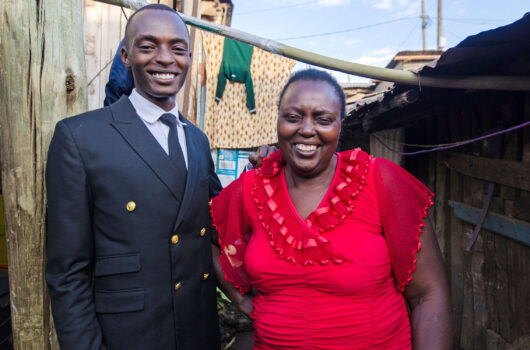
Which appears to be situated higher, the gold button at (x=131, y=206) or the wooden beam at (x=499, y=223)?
the gold button at (x=131, y=206)

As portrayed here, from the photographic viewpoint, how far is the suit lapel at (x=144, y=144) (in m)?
1.62

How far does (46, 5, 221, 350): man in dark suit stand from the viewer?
1473mm

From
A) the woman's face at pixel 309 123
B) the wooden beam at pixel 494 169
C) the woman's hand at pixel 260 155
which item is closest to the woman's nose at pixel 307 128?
the woman's face at pixel 309 123

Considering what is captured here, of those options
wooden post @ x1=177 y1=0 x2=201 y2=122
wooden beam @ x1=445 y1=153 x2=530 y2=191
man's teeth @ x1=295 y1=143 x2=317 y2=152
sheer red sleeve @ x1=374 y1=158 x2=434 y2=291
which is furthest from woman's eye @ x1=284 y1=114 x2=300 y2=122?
wooden post @ x1=177 y1=0 x2=201 y2=122

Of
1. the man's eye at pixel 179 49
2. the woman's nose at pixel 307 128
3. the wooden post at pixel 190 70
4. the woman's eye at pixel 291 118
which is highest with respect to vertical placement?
the wooden post at pixel 190 70

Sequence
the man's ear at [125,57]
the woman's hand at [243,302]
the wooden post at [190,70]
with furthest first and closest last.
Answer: the wooden post at [190,70] → the woman's hand at [243,302] → the man's ear at [125,57]

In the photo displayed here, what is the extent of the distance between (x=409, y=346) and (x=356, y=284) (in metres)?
0.39

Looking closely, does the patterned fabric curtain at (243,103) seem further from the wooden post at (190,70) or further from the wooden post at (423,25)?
the wooden post at (423,25)

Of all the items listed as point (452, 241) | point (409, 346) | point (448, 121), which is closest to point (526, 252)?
point (452, 241)

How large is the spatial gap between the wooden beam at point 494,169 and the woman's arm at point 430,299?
154 centimetres

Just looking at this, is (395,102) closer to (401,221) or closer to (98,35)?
(401,221)

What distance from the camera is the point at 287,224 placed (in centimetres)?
165

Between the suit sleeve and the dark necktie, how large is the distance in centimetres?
38

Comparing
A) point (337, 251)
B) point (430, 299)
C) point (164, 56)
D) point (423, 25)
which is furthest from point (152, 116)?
point (423, 25)
